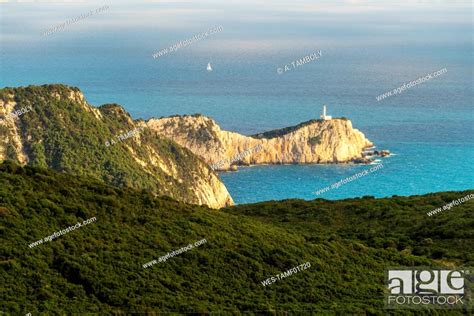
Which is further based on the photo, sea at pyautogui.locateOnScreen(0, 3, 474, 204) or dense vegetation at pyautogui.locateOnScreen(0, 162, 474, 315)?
sea at pyautogui.locateOnScreen(0, 3, 474, 204)

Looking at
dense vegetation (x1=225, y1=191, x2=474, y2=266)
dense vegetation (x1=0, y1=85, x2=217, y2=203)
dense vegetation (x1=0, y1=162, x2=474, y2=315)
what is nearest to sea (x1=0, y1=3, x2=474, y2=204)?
dense vegetation (x1=0, y1=85, x2=217, y2=203)

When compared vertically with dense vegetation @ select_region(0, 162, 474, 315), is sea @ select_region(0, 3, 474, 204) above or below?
below

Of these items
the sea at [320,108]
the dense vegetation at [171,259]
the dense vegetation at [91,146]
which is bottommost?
the sea at [320,108]

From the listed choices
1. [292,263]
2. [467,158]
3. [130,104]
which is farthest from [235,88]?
[292,263]

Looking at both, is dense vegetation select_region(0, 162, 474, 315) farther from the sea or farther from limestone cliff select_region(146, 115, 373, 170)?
limestone cliff select_region(146, 115, 373, 170)

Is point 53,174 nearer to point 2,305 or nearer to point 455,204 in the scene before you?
point 2,305

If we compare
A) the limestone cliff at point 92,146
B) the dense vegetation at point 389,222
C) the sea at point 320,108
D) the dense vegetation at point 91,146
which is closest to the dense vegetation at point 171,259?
the dense vegetation at point 389,222

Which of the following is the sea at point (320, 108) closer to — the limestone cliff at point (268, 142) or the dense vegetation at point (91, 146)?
the limestone cliff at point (268, 142)

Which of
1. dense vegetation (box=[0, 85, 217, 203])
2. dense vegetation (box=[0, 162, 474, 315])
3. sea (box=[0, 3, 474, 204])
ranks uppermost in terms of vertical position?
dense vegetation (box=[0, 162, 474, 315])

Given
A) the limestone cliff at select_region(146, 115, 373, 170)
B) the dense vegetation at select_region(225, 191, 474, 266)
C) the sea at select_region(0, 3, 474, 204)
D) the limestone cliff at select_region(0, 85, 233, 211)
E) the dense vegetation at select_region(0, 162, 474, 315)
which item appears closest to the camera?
the dense vegetation at select_region(0, 162, 474, 315)
